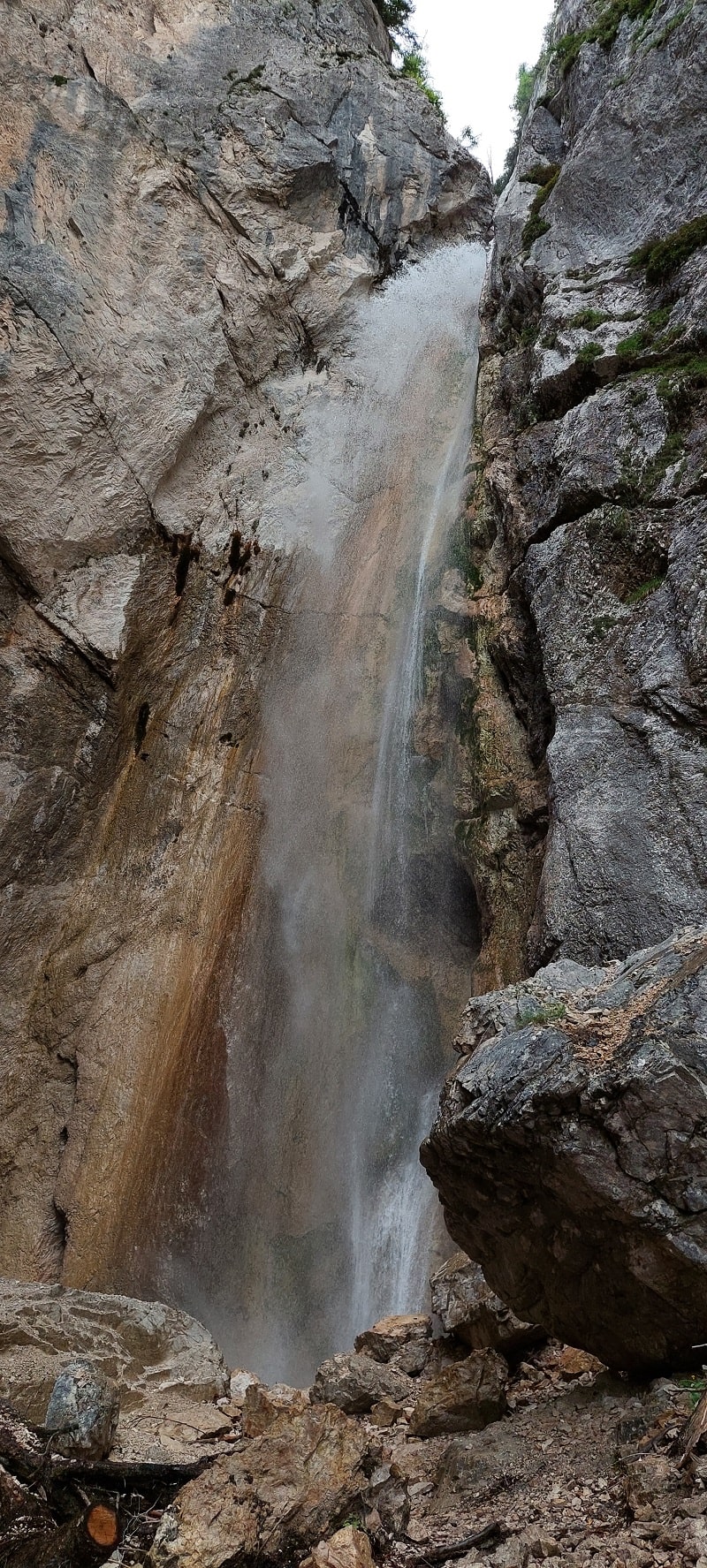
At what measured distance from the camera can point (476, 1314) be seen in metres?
7.36

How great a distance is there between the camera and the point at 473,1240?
6.92m

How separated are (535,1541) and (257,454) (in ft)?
46.7

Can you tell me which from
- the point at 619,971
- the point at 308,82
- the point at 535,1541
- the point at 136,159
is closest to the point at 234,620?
the point at 136,159

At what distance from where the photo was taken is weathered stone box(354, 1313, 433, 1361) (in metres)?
8.11

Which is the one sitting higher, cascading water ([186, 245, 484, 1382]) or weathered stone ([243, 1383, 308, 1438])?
cascading water ([186, 245, 484, 1382])

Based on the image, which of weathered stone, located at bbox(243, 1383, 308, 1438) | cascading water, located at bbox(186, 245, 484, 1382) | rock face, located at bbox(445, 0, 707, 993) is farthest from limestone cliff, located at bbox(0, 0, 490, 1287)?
weathered stone, located at bbox(243, 1383, 308, 1438)

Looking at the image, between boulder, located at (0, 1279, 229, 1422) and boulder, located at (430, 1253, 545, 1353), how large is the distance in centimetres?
202

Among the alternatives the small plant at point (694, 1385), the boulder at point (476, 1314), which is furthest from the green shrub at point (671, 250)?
the small plant at point (694, 1385)

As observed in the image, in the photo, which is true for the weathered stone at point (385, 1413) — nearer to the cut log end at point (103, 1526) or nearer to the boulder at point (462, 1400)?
the boulder at point (462, 1400)

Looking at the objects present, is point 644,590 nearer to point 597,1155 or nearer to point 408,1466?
point 597,1155

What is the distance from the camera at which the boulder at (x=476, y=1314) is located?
7094 mm

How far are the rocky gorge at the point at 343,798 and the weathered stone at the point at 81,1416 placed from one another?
0.03 metres

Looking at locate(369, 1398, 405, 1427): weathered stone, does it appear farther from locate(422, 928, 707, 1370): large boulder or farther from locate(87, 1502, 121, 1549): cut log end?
locate(87, 1502, 121, 1549): cut log end

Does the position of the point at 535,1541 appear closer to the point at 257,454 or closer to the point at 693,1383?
the point at 693,1383
